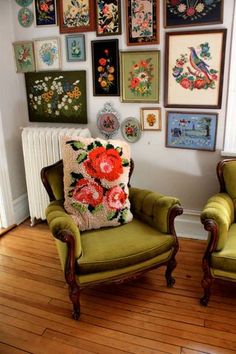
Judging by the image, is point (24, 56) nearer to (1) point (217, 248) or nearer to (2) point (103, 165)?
(2) point (103, 165)

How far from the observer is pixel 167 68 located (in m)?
2.36

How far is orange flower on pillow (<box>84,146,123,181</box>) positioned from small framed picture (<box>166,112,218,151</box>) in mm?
625

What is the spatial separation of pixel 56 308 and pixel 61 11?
2232 mm

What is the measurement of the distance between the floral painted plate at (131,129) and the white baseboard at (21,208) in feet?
3.97

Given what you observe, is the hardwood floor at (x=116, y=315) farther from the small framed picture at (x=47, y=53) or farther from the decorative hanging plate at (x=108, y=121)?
the small framed picture at (x=47, y=53)

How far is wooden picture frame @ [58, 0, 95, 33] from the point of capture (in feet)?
7.92

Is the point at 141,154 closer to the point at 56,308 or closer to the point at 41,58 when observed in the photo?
the point at 41,58

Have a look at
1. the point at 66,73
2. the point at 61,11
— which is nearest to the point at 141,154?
the point at 66,73

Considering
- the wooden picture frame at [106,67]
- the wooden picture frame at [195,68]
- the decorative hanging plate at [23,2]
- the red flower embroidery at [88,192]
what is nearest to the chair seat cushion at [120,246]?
the red flower embroidery at [88,192]

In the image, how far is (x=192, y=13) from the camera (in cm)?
218

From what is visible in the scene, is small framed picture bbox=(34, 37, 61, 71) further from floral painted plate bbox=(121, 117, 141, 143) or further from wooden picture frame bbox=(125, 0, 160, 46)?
floral painted plate bbox=(121, 117, 141, 143)

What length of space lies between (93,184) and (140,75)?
3.21ft

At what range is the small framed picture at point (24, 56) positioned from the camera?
2689mm

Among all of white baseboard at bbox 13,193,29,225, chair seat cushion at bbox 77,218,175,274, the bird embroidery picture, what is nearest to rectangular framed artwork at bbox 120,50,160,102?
the bird embroidery picture
